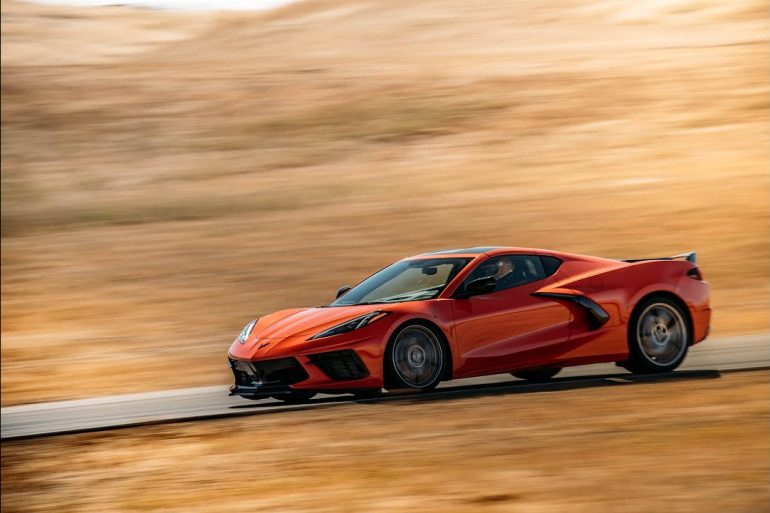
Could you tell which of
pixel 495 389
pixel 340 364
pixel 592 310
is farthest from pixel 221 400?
pixel 592 310

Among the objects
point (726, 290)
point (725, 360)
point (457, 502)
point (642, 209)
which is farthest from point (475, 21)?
point (457, 502)

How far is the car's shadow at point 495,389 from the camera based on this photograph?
900 centimetres

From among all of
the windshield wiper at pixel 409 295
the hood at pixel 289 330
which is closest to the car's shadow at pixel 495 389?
the hood at pixel 289 330

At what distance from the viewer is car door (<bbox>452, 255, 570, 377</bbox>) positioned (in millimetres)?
9180

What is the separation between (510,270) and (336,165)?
650 inches

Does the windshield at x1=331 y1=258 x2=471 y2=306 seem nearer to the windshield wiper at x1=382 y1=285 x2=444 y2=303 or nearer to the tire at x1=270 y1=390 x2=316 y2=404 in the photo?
the windshield wiper at x1=382 y1=285 x2=444 y2=303

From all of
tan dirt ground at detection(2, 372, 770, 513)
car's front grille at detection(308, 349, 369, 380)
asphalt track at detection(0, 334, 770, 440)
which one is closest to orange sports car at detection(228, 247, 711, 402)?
car's front grille at detection(308, 349, 369, 380)

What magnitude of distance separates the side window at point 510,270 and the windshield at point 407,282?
6.7 inches

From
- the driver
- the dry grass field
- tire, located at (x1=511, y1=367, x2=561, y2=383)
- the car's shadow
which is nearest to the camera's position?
the car's shadow

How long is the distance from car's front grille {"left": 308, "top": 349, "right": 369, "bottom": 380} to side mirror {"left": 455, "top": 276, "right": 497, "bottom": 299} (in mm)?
1083

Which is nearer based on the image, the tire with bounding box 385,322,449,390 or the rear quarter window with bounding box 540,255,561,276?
the tire with bounding box 385,322,449,390

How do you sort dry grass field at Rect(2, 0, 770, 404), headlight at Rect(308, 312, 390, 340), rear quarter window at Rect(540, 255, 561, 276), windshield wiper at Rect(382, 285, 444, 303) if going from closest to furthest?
headlight at Rect(308, 312, 390, 340)
windshield wiper at Rect(382, 285, 444, 303)
rear quarter window at Rect(540, 255, 561, 276)
dry grass field at Rect(2, 0, 770, 404)

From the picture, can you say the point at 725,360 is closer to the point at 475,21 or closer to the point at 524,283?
the point at 524,283

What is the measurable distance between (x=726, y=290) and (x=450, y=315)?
907 centimetres
